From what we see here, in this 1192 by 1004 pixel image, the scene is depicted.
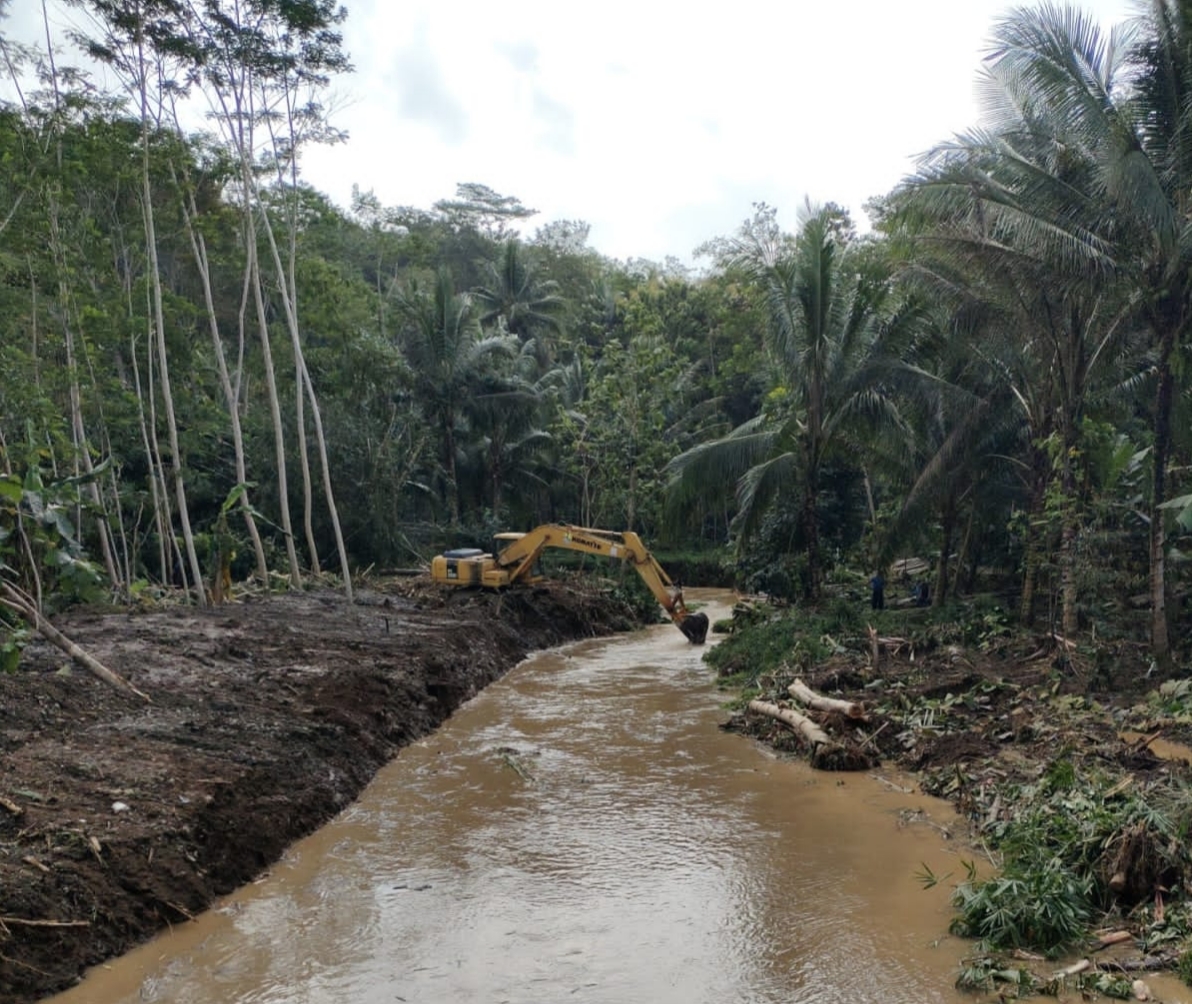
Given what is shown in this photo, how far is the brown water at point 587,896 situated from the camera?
595 centimetres

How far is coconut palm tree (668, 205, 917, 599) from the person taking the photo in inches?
728

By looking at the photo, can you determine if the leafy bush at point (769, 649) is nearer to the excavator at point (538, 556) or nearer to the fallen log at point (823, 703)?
the excavator at point (538, 556)

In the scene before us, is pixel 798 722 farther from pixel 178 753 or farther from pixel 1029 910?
pixel 178 753

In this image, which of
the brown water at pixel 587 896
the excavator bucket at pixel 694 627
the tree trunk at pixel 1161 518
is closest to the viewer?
the brown water at pixel 587 896

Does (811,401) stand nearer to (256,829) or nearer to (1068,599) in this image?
(1068,599)

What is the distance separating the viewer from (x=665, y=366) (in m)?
32.2

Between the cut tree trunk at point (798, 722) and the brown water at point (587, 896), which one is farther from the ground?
the cut tree trunk at point (798, 722)

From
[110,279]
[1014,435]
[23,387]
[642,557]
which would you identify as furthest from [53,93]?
[1014,435]

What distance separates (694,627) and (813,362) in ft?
18.4

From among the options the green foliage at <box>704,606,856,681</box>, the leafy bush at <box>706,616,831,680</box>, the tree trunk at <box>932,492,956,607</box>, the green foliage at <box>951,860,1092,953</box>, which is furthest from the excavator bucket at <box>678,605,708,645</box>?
the green foliage at <box>951,860,1092,953</box>

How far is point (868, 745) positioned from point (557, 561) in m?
22.7

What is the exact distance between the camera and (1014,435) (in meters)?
18.1

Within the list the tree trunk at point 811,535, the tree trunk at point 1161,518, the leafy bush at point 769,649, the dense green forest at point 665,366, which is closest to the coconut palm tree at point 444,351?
the dense green forest at point 665,366

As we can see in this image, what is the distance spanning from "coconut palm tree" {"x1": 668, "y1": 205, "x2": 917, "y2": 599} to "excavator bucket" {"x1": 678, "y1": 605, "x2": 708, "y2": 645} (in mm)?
2177
